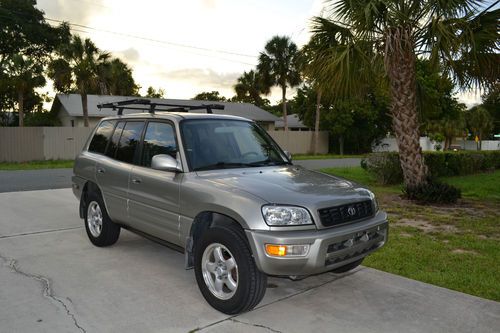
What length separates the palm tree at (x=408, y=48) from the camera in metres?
9.11

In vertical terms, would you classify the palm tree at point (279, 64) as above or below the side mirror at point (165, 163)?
above

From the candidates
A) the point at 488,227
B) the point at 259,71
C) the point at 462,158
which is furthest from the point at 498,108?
the point at 488,227

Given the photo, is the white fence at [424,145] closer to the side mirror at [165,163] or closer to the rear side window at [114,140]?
the rear side window at [114,140]

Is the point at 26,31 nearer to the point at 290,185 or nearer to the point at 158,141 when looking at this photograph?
the point at 158,141

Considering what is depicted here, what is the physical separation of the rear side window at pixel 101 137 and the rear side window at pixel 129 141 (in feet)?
1.39

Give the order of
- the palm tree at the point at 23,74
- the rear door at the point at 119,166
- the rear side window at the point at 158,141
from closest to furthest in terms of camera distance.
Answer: the rear side window at the point at 158,141, the rear door at the point at 119,166, the palm tree at the point at 23,74

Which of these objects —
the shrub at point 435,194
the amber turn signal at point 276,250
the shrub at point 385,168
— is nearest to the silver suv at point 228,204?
the amber turn signal at point 276,250

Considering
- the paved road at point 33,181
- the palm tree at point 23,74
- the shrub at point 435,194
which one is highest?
the palm tree at point 23,74

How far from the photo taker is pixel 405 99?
396 inches

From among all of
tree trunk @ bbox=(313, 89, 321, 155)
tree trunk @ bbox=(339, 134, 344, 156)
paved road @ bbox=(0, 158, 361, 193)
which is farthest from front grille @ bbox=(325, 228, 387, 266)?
tree trunk @ bbox=(339, 134, 344, 156)

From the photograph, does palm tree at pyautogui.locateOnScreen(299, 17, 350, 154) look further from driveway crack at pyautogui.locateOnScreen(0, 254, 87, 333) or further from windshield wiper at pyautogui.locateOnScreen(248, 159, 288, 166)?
driveway crack at pyautogui.locateOnScreen(0, 254, 87, 333)

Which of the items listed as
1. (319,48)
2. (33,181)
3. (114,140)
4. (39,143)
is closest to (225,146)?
(114,140)

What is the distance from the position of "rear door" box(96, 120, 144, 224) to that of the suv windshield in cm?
92

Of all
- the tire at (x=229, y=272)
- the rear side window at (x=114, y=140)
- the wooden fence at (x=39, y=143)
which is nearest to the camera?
the tire at (x=229, y=272)
